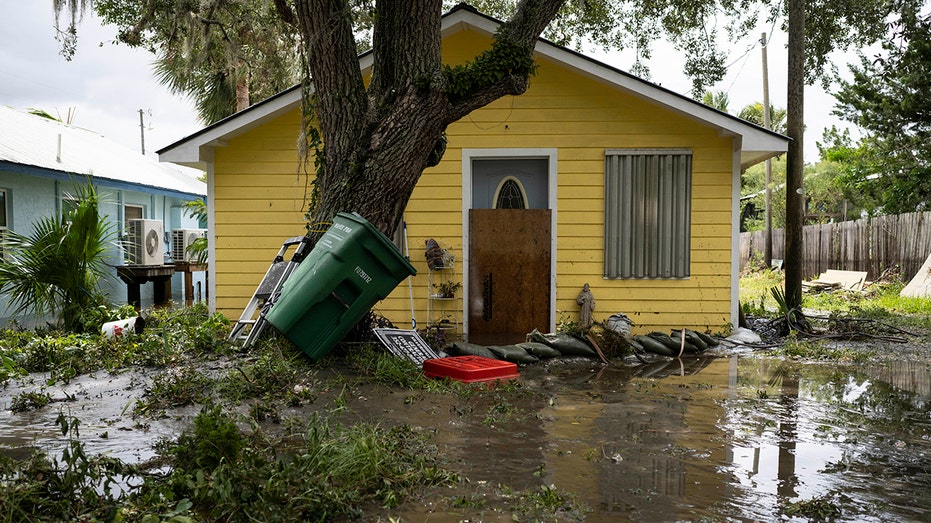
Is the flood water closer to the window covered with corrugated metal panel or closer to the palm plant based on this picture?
the window covered with corrugated metal panel

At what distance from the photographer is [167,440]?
3963mm

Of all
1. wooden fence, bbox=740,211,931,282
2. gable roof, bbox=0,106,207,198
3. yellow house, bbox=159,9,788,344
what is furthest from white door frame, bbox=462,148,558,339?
wooden fence, bbox=740,211,931,282

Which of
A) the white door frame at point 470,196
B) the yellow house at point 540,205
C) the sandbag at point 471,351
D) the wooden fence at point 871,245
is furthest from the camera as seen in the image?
the wooden fence at point 871,245

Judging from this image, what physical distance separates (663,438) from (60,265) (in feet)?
24.2

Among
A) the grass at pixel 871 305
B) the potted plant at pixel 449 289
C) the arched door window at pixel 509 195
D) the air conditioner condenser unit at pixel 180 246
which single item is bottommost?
the grass at pixel 871 305

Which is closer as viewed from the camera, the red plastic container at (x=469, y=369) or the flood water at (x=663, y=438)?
the flood water at (x=663, y=438)

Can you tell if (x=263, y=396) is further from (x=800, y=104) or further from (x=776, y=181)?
(x=776, y=181)

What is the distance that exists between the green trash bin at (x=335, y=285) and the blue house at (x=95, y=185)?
11.7ft

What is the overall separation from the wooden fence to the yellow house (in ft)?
23.6

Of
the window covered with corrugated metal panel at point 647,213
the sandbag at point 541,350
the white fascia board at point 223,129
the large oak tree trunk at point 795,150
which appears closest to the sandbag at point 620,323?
the window covered with corrugated metal panel at point 647,213

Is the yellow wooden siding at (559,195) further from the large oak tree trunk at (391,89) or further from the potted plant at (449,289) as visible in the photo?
the large oak tree trunk at (391,89)

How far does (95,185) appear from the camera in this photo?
13391 millimetres

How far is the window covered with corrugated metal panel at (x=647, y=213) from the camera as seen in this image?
9484mm

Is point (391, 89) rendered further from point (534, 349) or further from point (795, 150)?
point (795, 150)
